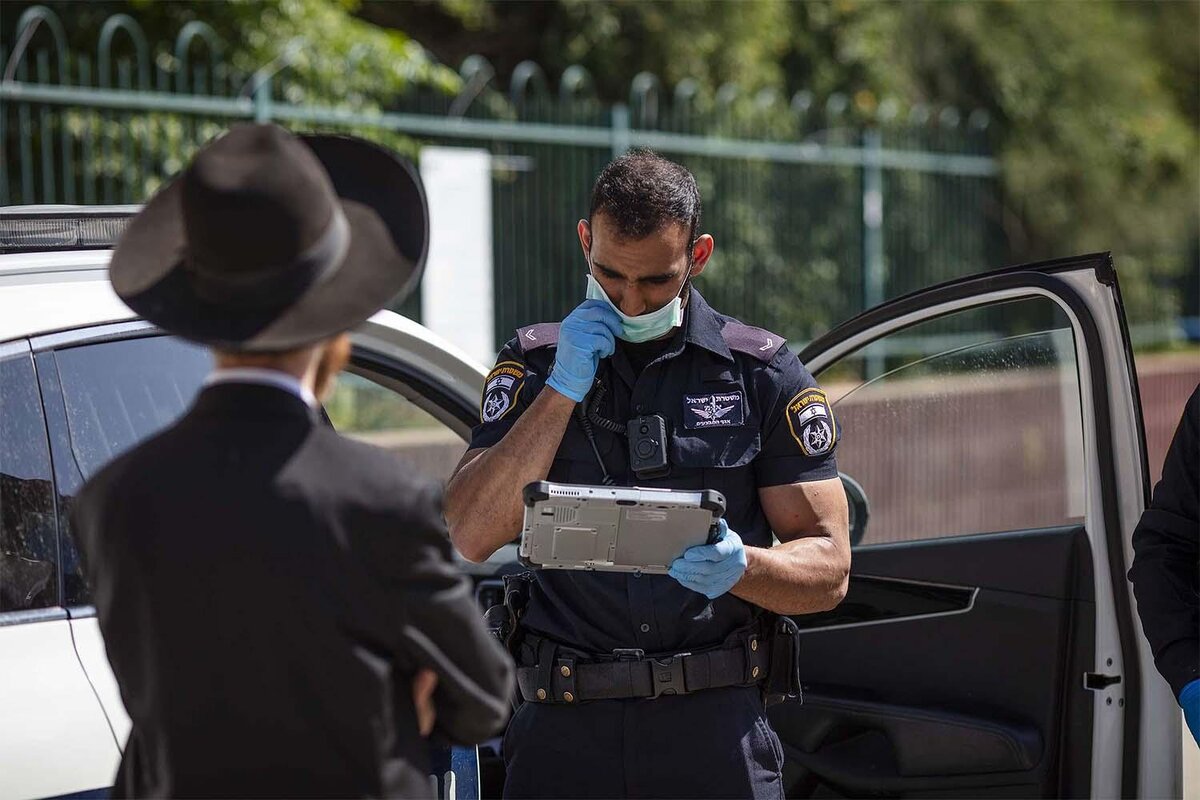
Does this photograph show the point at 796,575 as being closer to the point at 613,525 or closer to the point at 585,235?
the point at 613,525

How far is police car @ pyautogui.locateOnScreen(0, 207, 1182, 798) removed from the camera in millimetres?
2324

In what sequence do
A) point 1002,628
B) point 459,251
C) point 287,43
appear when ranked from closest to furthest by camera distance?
point 1002,628 → point 459,251 → point 287,43

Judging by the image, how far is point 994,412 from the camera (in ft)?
23.3

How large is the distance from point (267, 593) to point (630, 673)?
938 mm

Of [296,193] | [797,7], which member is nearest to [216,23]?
[797,7]

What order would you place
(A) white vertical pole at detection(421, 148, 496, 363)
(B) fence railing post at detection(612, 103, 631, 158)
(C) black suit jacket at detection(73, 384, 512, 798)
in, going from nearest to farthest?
(C) black suit jacket at detection(73, 384, 512, 798) < (A) white vertical pole at detection(421, 148, 496, 363) < (B) fence railing post at detection(612, 103, 631, 158)

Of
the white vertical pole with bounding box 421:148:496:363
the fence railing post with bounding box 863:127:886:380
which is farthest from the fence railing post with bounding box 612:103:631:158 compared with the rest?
the fence railing post with bounding box 863:127:886:380

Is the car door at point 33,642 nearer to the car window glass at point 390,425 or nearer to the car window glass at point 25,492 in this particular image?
the car window glass at point 25,492

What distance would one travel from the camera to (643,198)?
94.0 inches

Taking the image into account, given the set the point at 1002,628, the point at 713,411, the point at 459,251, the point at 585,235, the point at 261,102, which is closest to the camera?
the point at 713,411

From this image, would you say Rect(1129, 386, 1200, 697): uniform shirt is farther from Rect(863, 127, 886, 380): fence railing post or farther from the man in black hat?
Rect(863, 127, 886, 380): fence railing post

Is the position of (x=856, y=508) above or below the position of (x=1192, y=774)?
above

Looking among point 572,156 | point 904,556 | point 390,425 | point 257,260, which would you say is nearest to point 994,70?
point 572,156

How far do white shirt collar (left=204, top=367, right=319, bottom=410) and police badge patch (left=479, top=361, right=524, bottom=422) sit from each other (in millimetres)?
915
